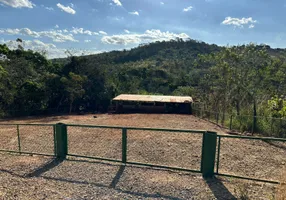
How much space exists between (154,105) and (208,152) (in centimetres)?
1662

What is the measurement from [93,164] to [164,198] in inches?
104

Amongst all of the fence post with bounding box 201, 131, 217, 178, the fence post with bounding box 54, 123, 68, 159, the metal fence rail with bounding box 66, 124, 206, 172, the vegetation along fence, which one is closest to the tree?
the vegetation along fence

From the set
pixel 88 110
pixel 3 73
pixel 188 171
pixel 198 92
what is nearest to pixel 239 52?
pixel 198 92

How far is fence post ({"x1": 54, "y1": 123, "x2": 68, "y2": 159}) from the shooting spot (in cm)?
644

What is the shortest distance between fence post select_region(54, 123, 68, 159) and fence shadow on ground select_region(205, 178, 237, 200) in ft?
13.9

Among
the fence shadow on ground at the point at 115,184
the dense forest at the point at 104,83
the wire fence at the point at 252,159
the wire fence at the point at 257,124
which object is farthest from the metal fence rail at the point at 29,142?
the dense forest at the point at 104,83

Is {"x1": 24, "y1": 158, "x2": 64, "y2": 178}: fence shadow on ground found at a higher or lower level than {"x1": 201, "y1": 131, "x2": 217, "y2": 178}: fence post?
lower

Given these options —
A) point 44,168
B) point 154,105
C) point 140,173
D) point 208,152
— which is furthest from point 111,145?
point 154,105

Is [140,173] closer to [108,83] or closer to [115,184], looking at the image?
[115,184]

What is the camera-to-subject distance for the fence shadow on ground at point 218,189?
424 cm

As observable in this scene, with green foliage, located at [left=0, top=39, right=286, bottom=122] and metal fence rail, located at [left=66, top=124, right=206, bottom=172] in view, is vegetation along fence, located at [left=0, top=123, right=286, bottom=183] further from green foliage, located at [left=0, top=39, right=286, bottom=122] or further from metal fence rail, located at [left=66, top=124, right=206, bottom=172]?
green foliage, located at [left=0, top=39, right=286, bottom=122]

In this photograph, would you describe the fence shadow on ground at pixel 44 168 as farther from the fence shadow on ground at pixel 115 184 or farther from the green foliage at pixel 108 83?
the green foliage at pixel 108 83

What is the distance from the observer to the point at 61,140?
21.1 ft

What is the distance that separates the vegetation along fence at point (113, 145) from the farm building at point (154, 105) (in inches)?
406
